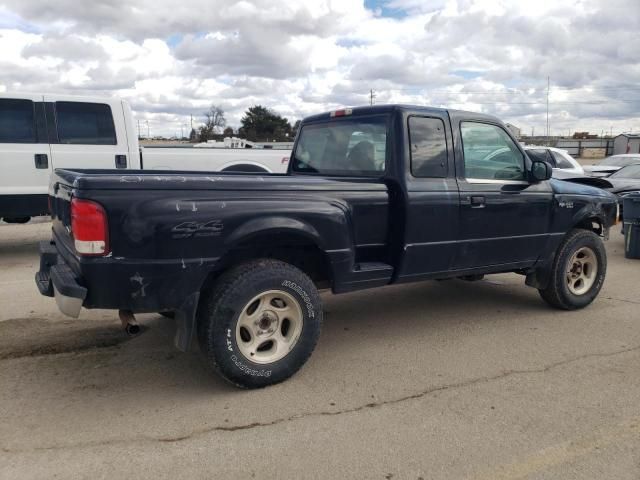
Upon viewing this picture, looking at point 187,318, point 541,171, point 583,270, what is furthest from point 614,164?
point 187,318

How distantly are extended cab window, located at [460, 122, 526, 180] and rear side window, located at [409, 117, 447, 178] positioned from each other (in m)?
0.26

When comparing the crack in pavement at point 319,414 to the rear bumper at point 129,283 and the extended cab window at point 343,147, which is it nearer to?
the rear bumper at point 129,283

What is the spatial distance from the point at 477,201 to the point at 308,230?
5.58 feet

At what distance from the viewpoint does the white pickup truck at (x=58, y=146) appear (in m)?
7.96

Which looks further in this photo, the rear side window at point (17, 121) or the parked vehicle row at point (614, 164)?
the parked vehicle row at point (614, 164)

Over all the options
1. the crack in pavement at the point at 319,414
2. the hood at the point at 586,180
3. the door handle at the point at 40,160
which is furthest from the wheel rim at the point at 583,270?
the door handle at the point at 40,160

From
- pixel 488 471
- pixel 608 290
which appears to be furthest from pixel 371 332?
pixel 608 290

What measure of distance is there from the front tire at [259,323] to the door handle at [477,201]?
1667 millimetres

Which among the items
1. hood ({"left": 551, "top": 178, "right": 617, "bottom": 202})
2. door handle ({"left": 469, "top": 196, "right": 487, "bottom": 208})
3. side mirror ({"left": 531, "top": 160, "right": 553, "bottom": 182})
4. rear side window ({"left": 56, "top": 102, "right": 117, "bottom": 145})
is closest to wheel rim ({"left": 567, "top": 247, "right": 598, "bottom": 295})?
hood ({"left": 551, "top": 178, "right": 617, "bottom": 202})

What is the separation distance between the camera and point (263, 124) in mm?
61500

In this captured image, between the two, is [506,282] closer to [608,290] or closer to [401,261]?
[608,290]

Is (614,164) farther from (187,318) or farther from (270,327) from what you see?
(187,318)

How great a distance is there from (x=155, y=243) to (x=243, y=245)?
61cm

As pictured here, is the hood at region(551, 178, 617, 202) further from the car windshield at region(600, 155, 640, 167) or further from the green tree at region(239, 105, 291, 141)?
the green tree at region(239, 105, 291, 141)
